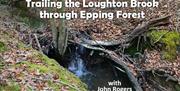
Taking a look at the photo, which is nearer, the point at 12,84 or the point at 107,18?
the point at 12,84

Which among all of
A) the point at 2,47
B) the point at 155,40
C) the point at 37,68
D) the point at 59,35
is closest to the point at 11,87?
the point at 37,68

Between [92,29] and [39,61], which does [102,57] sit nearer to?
[92,29]

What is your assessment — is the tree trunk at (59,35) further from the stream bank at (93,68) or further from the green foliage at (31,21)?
the green foliage at (31,21)

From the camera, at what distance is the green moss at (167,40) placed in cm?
855

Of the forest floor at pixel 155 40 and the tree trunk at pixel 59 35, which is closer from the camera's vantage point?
the forest floor at pixel 155 40

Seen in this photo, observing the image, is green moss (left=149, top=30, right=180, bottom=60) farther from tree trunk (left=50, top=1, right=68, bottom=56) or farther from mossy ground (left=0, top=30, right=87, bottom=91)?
mossy ground (left=0, top=30, right=87, bottom=91)

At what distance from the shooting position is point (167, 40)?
8.71m

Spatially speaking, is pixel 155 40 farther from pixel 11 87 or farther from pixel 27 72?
pixel 11 87

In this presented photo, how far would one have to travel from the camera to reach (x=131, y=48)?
8891mm

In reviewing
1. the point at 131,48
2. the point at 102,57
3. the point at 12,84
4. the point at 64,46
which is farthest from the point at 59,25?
the point at 12,84

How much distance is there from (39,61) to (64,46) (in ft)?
7.08

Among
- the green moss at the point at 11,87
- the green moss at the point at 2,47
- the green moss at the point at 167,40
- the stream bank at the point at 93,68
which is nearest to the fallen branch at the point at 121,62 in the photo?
the stream bank at the point at 93,68

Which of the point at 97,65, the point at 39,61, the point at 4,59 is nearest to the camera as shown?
the point at 4,59

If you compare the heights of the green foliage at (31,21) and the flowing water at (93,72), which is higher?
the green foliage at (31,21)
